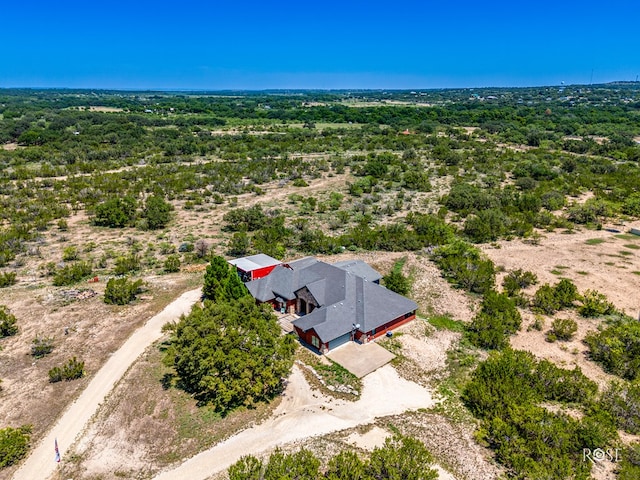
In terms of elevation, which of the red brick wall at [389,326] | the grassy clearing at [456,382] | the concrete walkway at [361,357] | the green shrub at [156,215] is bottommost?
the grassy clearing at [456,382]

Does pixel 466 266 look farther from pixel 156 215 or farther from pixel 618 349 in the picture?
pixel 156 215

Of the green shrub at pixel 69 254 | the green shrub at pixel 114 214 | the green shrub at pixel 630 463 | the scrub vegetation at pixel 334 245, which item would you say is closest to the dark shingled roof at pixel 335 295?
the scrub vegetation at pixel 334 245

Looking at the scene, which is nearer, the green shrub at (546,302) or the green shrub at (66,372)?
the green shrub at (66,372)

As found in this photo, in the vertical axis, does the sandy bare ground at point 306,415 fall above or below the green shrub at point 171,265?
below

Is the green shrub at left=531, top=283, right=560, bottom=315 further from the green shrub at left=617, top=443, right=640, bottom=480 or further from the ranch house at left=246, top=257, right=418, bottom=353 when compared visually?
the green shrub at left=617, top=443, right=640, bottom=480

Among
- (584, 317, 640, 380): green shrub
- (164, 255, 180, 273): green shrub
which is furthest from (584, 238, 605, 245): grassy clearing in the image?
(164, 255, 180, 273): green shrub

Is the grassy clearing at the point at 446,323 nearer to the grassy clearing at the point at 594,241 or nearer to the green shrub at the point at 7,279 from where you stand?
the grassy clearing at the point at 594,241
